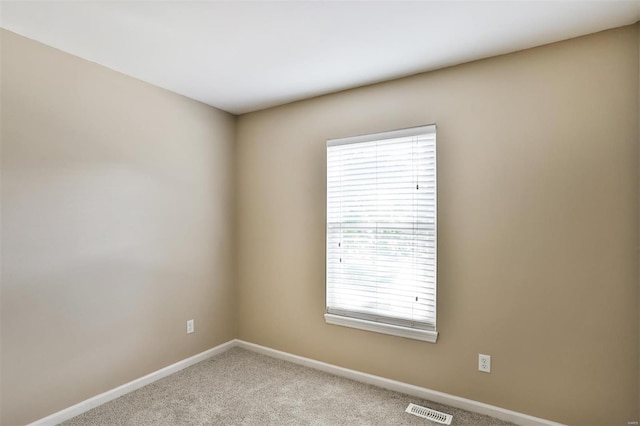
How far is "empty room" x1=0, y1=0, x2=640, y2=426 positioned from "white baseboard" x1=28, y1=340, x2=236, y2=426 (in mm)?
20

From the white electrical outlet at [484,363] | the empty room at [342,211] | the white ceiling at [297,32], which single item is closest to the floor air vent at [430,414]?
the empty room at [342,211]

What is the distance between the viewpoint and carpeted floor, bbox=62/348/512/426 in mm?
2309

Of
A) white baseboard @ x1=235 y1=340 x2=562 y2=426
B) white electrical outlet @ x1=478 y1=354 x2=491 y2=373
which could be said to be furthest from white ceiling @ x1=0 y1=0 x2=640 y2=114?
white baseboard @ x1=235 y1=340 x2=562 y2=426

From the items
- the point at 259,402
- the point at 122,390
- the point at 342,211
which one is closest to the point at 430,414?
the point at 259,402

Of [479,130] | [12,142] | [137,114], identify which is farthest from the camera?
[137,114]

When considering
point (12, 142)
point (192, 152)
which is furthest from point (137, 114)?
point (12, 142)

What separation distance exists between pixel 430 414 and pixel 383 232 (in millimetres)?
1338

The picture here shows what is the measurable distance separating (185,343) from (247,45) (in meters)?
2.62

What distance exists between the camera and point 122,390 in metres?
2.63

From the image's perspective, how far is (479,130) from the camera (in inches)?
95.7

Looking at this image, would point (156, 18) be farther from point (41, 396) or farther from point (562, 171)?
point (562, 171)

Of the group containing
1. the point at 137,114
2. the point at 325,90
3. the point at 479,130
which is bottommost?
the point at 479,130

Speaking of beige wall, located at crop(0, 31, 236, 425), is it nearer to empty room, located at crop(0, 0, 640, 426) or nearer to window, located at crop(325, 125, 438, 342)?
empty room, located at crop(0, 0, 640, 426)

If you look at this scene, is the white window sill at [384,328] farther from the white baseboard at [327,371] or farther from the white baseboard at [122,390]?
the white baseboard at [122,390]
